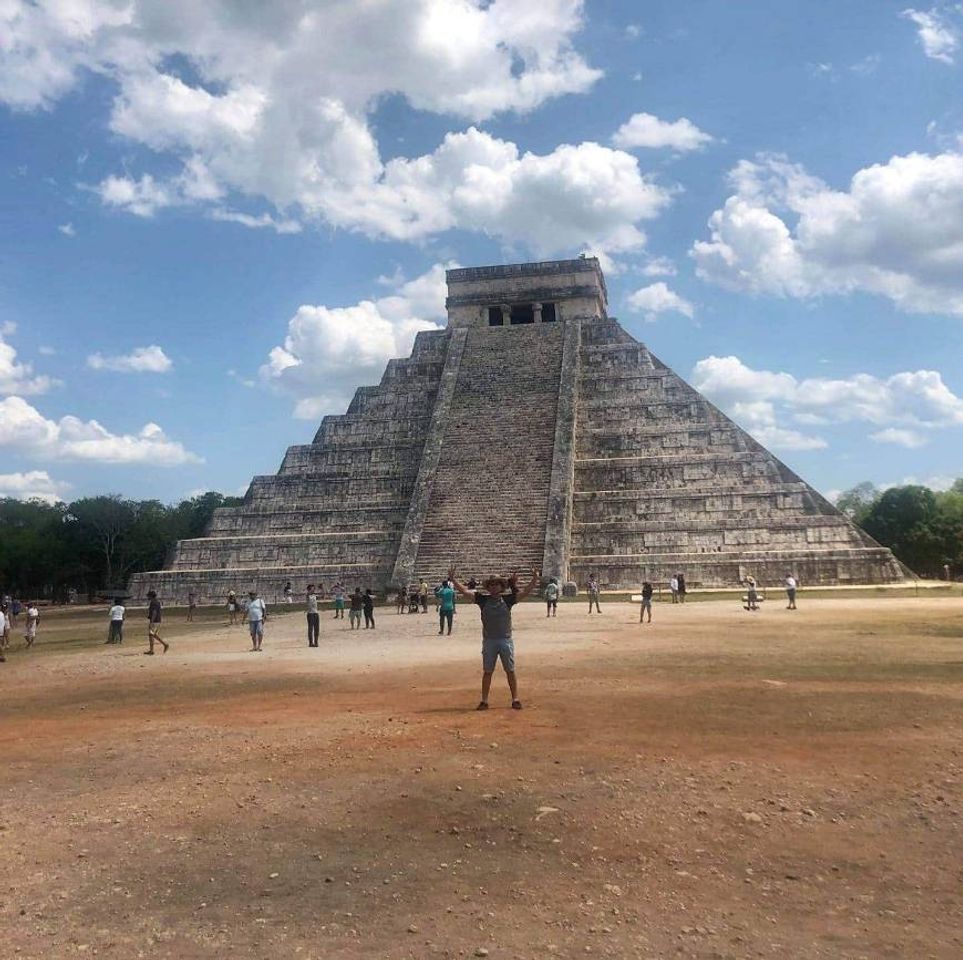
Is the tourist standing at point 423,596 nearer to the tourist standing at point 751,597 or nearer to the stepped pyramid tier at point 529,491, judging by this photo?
the stepped pyramid tier at point 529,491

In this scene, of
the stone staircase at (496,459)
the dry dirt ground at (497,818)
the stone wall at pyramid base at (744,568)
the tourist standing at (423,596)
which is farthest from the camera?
the stone staircase at (496,459)

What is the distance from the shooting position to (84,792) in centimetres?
566

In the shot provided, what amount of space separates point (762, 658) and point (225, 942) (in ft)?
29.8

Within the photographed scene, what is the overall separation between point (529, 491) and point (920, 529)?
3147 centimetres

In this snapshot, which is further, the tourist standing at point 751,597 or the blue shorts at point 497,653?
the tourist standing at point 751,597

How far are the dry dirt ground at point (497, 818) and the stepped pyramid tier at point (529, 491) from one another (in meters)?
16.5

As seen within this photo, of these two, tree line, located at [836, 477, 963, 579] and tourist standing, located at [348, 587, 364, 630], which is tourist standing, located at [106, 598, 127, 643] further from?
tree line, located at [836, 477, 963, 579]

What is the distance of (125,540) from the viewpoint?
5653 centimetres

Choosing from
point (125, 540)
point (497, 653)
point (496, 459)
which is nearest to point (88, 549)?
point (125, 540)

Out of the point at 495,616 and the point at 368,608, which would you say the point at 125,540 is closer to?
the point at 368,608

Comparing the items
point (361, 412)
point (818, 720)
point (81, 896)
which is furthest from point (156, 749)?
point (361, 412)

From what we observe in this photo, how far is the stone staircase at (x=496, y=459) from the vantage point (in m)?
26.5

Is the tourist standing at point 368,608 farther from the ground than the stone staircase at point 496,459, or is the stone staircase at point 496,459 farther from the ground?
the stone staircase at point 496,459

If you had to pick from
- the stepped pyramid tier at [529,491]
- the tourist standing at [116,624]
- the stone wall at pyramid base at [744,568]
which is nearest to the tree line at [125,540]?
the stepped pyramid tier at [529,491]
